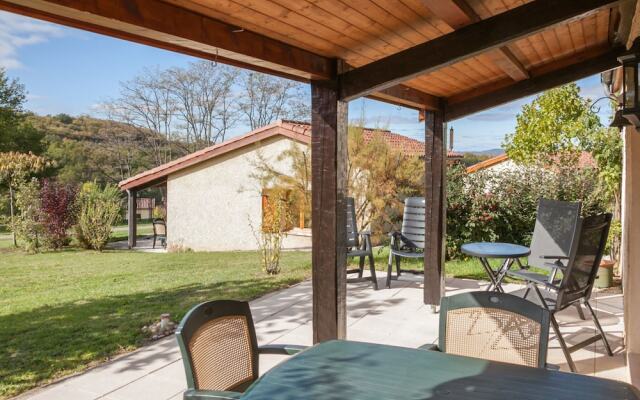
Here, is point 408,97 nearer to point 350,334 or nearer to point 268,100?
point 350,334

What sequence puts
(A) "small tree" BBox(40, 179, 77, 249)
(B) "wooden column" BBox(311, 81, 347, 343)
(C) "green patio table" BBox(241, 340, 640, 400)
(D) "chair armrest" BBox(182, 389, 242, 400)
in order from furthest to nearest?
(A) "small tree" BBox(40, 179, 77, 249) < (B) "wooden column" BBox(311, 81, 347, 343) < (D) "chair armrest" BBox(182, 389, 242, 400) < (C) "green patio table" BBox(241, 340, 640, 400)

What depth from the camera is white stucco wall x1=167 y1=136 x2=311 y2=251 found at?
45.7ft

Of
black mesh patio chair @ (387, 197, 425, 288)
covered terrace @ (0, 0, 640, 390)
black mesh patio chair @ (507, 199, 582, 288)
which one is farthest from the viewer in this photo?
black mesh patio chair @ (387, 197, 425, 288)

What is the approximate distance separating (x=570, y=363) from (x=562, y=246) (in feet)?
7.05

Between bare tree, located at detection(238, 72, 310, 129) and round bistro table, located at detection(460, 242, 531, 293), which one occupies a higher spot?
bare tree, located at detection(238, 72, 310, 129)

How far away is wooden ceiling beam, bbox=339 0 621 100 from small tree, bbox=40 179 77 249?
12301mm

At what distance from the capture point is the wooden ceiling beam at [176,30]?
180 cm

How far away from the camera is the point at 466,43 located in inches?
107

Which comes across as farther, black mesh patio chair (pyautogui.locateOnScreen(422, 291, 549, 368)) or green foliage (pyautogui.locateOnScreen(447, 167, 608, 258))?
green foliage (pyautogui.locateOnScreen(447, 167, 608, 258))

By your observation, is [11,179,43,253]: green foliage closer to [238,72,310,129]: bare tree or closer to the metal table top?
[238,72,310,129]: bare tree

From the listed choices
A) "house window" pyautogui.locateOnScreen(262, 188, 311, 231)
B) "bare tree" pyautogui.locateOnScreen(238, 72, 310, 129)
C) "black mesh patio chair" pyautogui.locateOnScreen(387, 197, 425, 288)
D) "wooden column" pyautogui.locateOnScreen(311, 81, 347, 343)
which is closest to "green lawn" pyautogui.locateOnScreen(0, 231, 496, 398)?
"house window" pyautogui.locateOnScreen(262, 188, 311, 231)

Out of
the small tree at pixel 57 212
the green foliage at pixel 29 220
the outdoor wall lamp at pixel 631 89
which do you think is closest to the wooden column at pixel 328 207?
the outdoor wall lamp at pixel 631 89

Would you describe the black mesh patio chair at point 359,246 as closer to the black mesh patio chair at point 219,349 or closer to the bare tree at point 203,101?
the black mesh patio chair at point 219,349

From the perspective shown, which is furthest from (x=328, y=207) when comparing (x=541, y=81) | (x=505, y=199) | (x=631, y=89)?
(x=505, y=199)
